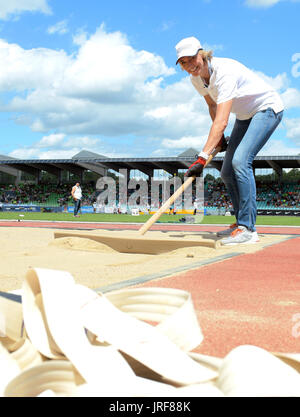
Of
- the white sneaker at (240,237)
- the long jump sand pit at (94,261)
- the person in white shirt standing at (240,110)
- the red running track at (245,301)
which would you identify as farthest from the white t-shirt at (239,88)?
the red running track at (245,301)

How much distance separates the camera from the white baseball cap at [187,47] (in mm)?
5150

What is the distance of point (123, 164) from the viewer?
4575cm

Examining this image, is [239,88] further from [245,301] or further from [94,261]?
[245,301]

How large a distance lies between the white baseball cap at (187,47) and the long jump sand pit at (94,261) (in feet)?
7.71

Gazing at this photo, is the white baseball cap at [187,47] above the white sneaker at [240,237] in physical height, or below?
above

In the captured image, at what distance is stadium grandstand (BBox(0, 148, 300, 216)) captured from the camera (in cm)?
4025

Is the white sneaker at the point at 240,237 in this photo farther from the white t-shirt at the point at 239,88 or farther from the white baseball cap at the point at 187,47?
the white baseball cap at the point at 187,47

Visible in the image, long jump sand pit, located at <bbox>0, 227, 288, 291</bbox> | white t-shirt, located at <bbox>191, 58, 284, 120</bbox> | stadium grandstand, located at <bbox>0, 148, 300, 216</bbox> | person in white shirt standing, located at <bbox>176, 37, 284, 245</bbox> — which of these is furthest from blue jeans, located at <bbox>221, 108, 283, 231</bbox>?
stadium grandstand, located at <bbox>0, 148, 300, 216</bbox>

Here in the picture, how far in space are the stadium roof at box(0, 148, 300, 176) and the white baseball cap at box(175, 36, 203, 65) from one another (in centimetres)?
3374

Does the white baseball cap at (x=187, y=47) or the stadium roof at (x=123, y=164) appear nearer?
the white baseball cap at (x=187, y=47)

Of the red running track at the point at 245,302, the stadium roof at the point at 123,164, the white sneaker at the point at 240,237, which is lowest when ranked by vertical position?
the red running track at the point at 245,302

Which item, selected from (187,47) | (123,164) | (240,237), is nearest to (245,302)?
(240,237)

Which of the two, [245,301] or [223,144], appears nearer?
[245,301]

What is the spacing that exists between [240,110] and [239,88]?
355 mm
